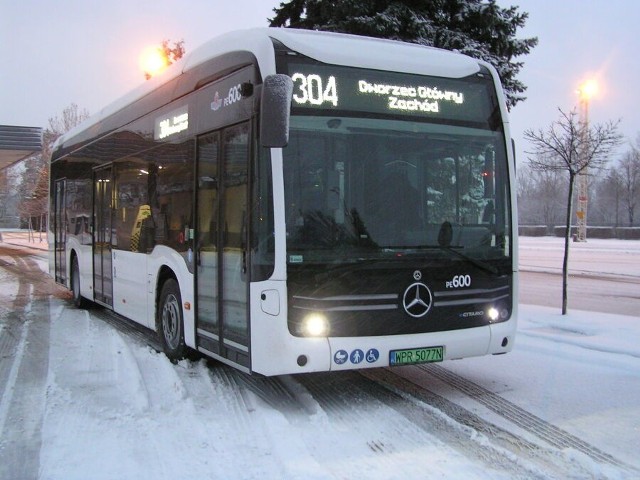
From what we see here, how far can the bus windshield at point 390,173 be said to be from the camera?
5293 mm

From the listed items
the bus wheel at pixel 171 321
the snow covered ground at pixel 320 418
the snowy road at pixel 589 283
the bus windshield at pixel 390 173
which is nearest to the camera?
the snow covered ground at pixel 320 418

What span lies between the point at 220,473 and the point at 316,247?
1.96m

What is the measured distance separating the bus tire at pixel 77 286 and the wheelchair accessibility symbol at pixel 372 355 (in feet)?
27.0

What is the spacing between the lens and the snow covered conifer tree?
615 inches

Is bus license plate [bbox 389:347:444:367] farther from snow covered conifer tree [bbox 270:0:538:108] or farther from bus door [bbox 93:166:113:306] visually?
snow covered conifer tree [bbox 270:0:538:108]

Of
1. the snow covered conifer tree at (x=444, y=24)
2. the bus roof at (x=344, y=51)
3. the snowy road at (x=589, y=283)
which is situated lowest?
the snowy road at (x=589, y=283)

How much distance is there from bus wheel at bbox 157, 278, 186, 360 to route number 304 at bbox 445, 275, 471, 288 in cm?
307

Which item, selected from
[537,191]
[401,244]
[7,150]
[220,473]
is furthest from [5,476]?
[537,191]

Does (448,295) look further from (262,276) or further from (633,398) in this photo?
(633,398)

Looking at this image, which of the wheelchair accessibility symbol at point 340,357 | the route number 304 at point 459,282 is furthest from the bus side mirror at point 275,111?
the route number 304 at point 459,282

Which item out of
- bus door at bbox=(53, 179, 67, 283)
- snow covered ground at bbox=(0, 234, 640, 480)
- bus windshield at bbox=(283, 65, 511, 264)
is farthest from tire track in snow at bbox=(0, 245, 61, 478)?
bus windshield at bbox=(283, 65, 511, 264)

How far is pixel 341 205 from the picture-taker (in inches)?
211

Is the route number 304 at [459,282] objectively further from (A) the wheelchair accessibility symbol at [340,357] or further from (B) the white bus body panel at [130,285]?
(B) the white bus body panel at [130,285]

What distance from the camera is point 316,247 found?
5266 mm
